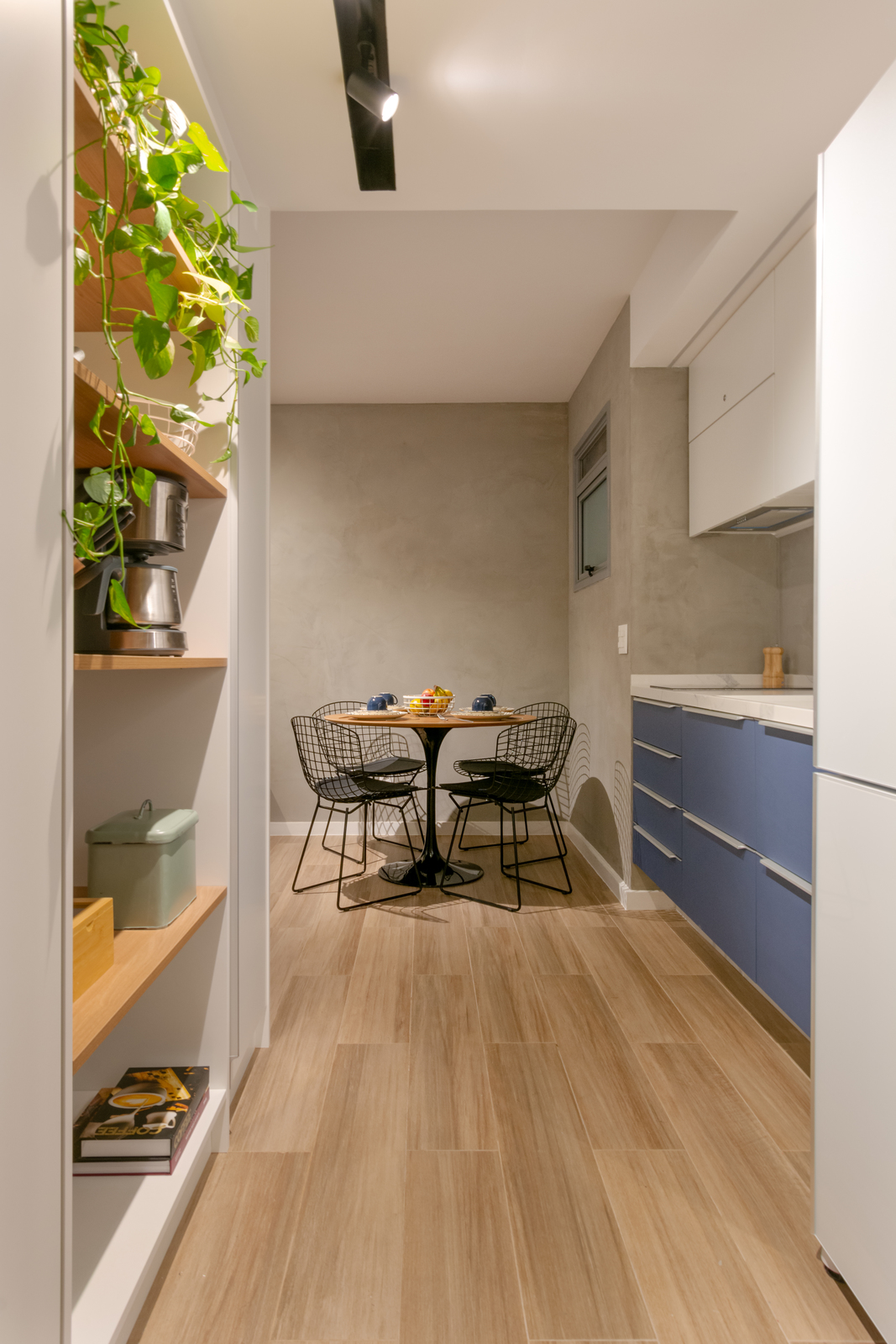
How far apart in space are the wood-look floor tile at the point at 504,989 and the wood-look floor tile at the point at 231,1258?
80 centimetres

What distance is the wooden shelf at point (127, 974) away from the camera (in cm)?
109

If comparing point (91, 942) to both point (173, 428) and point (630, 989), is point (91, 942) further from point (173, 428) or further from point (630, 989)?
point (630, 989)

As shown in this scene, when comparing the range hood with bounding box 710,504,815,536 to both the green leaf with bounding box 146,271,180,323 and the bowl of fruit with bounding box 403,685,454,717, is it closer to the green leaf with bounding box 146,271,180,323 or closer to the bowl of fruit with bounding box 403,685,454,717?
the bowl of fruit with bounding box 403,685,454,717

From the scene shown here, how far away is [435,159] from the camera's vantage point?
203cm

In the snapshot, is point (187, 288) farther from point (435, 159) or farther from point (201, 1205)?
point (201, 1205)

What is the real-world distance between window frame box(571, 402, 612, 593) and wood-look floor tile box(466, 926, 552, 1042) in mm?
1925

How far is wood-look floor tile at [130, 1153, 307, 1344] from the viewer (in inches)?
48.1

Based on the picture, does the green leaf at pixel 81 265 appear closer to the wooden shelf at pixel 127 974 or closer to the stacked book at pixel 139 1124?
the wooden shelf at pixel 127 974

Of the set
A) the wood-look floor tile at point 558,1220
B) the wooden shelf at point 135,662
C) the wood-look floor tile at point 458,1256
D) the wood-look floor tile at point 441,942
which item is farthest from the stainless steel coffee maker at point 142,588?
the wood-look floor tile at point 441,942

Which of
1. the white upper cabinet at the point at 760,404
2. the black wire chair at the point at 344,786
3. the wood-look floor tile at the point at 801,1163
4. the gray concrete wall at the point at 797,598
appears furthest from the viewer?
the black wire chair at the point at 344,786

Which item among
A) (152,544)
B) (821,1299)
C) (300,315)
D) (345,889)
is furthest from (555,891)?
(300,315)

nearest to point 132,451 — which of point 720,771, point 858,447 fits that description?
point 858,447

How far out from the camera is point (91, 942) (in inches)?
50.3

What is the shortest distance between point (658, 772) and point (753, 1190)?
1.71 metres
